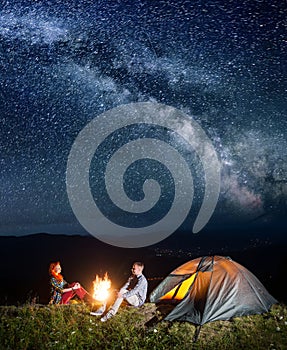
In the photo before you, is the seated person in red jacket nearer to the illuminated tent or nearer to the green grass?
the green grass

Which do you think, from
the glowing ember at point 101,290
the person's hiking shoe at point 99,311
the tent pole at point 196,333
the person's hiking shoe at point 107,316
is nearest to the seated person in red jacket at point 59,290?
the glowing ember at point 101,290

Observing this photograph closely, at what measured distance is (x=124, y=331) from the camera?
7.69 meters

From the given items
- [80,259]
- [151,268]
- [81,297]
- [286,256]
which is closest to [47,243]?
[80,259]

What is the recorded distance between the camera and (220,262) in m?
9.92

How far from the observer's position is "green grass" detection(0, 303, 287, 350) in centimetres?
719

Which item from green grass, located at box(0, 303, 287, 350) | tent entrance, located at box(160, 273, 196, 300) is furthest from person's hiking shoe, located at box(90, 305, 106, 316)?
tent entrance, located at box(160, 273, 196, 300)

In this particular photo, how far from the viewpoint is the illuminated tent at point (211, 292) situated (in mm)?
8758

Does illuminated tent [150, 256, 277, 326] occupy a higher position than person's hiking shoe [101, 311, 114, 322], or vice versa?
illuminated tent [150, 256, 277, 326]

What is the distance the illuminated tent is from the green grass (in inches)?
9.6

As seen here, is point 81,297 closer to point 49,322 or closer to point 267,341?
point 49,322

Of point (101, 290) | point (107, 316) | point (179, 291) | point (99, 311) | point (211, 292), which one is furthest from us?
point (179, 291)

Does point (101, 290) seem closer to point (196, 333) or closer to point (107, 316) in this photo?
point (107, 316)

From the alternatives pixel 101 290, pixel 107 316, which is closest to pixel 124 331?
pixel 107 316

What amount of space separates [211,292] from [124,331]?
2.74 meters
